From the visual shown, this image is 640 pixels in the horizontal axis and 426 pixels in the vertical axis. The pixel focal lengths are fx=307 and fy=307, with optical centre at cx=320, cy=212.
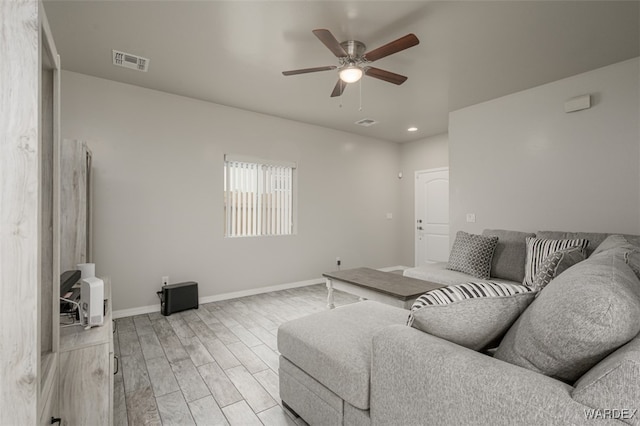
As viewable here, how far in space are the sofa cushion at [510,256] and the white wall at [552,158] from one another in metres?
0.43

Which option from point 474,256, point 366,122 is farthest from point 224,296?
point 366,122

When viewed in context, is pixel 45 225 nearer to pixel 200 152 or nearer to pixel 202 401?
pixel 202 401

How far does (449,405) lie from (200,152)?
3903mm

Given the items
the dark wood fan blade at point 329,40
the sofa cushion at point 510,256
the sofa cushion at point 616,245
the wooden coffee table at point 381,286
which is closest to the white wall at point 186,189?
the wooden coffee table at point 381,286

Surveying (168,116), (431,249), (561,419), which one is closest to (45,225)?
(561,419)

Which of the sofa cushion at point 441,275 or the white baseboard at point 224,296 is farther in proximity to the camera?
the white baseboard at point 224,296

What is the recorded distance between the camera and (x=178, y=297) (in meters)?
3.57

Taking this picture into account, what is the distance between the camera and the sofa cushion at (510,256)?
127 inches

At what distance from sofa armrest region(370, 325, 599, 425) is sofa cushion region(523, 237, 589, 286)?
2.33 meters

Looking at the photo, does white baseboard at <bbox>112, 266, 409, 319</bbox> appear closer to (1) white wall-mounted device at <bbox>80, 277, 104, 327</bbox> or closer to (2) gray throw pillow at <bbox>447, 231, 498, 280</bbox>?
(1) white wall-mounted device at <bbox>80, 277, 104, 327</bbox>

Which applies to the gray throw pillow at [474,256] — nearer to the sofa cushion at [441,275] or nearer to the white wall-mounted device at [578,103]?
the sofa cushion at [441,275]

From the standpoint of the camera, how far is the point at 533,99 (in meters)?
3.65

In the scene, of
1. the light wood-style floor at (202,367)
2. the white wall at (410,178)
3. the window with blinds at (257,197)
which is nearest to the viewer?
the light wood-style floor at (202,367)

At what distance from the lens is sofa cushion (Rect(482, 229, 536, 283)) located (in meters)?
3.23
